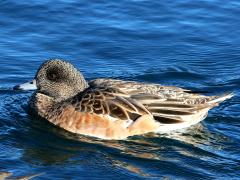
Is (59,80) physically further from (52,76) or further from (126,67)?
(126,67)

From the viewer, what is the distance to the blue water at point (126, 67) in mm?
9094

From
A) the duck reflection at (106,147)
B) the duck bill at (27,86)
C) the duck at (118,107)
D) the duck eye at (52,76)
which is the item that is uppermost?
the duck eye at (52,76)

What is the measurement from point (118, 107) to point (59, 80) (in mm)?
1134

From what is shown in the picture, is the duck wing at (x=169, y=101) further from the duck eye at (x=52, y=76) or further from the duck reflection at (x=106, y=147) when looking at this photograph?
the duck eye at (x=52, y=76)

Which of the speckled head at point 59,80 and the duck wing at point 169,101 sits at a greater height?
the speckled head at point 59,80

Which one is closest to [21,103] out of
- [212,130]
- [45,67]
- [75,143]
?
[45,67]

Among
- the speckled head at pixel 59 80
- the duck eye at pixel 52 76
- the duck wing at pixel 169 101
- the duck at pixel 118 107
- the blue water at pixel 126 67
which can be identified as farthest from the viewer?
the duck eye at pixel 52 76

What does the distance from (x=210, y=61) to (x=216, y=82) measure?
1.07m

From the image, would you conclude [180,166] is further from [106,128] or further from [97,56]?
[97,56]

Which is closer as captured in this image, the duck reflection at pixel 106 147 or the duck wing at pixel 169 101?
the duck reflection at pixel 106 147

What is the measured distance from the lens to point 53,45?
44.0 ft

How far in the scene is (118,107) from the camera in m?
9.93

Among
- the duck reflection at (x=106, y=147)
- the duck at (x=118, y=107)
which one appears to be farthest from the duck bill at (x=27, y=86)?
the duck reflection at (x=106, y=147)

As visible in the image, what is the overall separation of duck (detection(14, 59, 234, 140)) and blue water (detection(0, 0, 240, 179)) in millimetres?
143
